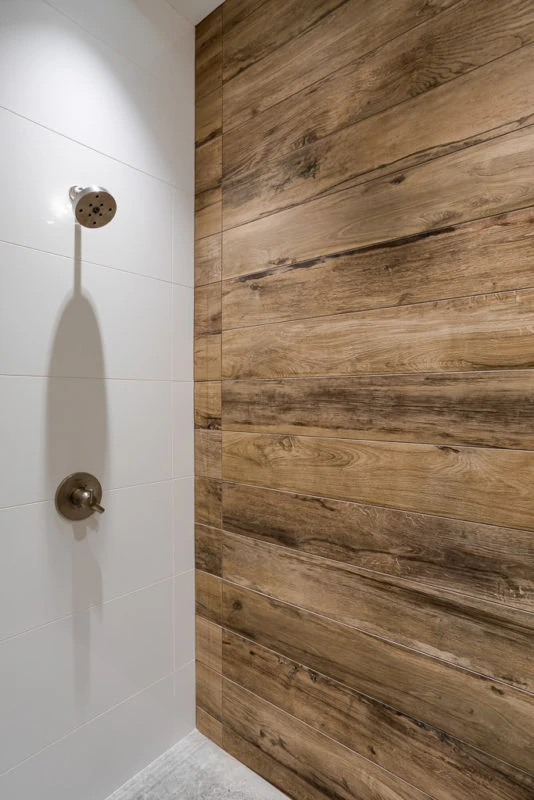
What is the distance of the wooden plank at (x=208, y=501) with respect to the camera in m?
1.36

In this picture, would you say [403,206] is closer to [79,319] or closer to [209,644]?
[79,319]

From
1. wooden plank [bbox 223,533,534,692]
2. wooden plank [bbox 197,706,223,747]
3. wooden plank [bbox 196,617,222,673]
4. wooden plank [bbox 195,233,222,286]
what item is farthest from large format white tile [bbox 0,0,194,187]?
wooden plank [bbox 197,706,223,747]

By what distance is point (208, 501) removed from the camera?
4.56 feet

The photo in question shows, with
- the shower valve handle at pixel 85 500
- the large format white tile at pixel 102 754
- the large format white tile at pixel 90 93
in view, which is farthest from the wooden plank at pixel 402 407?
the large format white tile at pixel 102 754

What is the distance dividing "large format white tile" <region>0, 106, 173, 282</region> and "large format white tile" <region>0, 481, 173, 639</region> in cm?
66

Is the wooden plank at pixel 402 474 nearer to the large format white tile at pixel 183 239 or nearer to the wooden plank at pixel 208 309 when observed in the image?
the wooden plank at pixel 208 309

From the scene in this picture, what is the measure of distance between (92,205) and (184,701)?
1504 mm

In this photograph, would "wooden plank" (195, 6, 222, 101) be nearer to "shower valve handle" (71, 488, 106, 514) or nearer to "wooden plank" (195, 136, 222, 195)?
"wooden plank" (195, 136, 222, 195)

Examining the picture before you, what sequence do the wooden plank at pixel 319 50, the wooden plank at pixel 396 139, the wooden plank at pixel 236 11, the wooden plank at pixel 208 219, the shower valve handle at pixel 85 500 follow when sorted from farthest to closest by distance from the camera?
the wooden plank at pixel 208 219
the wooden plank at pixel 236 11
the shower valve handle at pixel 85 500
the wooden plank at pixel 319 50
the wooden plank at pixel 396 139

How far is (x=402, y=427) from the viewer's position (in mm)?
961

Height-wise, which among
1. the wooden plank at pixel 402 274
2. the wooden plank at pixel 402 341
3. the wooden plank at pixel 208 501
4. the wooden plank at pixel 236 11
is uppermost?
the wooden plank at pixel 236 11

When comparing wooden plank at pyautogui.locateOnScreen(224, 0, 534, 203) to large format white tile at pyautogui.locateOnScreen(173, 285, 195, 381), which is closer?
wooden plank at pyautogui.locateOnScreen(224, 0, 534, 203)

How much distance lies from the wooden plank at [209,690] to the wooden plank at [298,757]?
3 centimetres

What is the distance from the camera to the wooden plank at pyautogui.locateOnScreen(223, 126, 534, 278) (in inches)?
32.3
